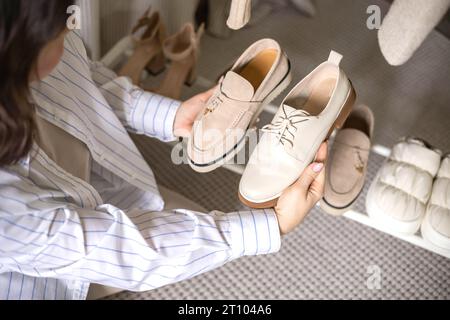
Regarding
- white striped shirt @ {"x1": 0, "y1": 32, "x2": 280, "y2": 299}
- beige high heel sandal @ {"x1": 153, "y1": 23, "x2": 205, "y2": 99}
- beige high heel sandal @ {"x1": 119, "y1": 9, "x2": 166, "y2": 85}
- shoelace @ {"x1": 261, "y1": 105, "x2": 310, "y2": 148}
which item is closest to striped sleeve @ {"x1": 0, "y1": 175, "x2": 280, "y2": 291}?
white striped shirt @ {"x1": 0, "y1": 32, "x2": 280, "y2": 299}

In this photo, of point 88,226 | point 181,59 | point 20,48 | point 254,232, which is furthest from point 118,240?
point 181,59

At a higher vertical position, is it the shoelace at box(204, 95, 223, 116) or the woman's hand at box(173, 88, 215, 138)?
the shoelace at box(204, 95, 223, 116)

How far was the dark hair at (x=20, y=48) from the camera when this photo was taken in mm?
387

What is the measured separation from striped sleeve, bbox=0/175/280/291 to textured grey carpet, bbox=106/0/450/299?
3.3 inches

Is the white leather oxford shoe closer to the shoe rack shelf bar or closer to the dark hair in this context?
the shoe rack shelf bar

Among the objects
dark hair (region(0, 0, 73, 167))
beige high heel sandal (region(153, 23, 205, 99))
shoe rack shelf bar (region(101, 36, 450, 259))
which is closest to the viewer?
dark hair (region(0, 0, 73, 167))

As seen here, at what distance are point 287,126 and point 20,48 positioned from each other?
12.3 inches

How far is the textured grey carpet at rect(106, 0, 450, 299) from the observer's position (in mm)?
744

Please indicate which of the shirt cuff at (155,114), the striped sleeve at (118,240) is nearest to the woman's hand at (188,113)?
the shirt cuff at (155,114)

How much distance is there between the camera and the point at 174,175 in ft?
2.77

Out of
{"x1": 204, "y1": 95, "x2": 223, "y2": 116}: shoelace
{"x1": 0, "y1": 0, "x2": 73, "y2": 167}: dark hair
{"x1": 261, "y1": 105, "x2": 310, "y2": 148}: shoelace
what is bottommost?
{"x1": 204, "y1": 95, "x2": 223, "y2": 116}: shoelace

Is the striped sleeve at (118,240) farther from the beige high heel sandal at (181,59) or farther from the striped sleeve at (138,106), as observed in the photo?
the beige high heel sandal at (181,59)

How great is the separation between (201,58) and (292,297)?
1.61ft
